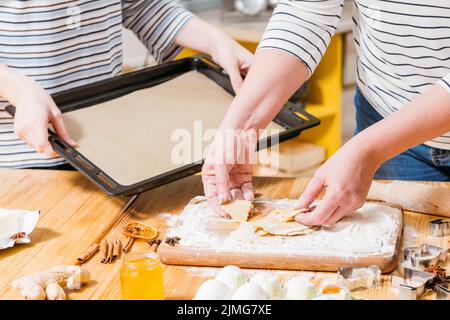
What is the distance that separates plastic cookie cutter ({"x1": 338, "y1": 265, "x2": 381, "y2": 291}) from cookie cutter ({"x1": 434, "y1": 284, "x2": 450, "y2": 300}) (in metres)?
0.09

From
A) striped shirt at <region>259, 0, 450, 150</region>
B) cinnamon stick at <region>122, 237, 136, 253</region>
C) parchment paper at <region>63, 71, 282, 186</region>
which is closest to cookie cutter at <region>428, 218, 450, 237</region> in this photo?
striped shirt at <region>259, 0, 450, 150</region>

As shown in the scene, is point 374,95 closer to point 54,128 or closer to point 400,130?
point 400,130

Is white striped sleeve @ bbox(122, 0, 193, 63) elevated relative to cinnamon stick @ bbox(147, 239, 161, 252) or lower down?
elevated

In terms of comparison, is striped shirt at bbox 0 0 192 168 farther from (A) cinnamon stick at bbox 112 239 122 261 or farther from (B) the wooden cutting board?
(B) the wooden cutting board

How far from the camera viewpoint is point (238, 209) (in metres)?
1.44

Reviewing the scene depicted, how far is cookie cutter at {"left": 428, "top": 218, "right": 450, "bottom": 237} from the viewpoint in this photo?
1395 mm

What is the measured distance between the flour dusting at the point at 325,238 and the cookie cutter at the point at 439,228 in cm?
6

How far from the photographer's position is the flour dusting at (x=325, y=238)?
1.28 m

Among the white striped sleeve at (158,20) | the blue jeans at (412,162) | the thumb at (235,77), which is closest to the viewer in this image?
the blue jeans at (412,162)

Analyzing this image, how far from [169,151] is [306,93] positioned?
5.44 ft

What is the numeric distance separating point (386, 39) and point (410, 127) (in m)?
0.30

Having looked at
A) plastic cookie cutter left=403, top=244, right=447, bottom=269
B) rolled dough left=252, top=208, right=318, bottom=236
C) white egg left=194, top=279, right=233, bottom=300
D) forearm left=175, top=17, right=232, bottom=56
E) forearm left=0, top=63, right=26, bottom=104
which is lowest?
plastic cookie cutter left=403, top=244, right=447, bottom=269

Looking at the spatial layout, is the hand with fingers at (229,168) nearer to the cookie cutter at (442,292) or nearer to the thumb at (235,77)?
the thumb at (235,77)

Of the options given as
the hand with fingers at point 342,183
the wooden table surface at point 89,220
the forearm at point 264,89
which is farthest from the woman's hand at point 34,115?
the hand with fingers at point 342,183
